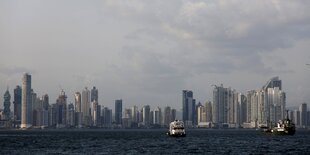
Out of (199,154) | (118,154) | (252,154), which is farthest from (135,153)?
(252,154)

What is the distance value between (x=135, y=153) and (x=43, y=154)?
21.0m

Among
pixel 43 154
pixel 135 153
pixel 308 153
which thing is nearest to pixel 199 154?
pixel 135 153

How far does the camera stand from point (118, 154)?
144 m

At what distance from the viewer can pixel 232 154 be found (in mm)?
142625

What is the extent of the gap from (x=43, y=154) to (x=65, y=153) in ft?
19.1

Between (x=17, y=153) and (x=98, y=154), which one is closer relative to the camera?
(x=98, y=154)

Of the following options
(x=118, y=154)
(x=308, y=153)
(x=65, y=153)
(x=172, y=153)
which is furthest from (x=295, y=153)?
(x=65, y=153)

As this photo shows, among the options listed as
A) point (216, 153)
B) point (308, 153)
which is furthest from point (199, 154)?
point (308, 153)

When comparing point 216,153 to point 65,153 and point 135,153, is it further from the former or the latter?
point 65,153

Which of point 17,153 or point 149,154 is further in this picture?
point 17,153

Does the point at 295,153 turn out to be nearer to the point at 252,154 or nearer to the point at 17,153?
the point at 252,154

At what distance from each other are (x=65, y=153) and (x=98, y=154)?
916 centimetres

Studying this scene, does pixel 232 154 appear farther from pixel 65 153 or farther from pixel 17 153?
pixel 17 153

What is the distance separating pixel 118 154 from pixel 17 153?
26.1 meters
